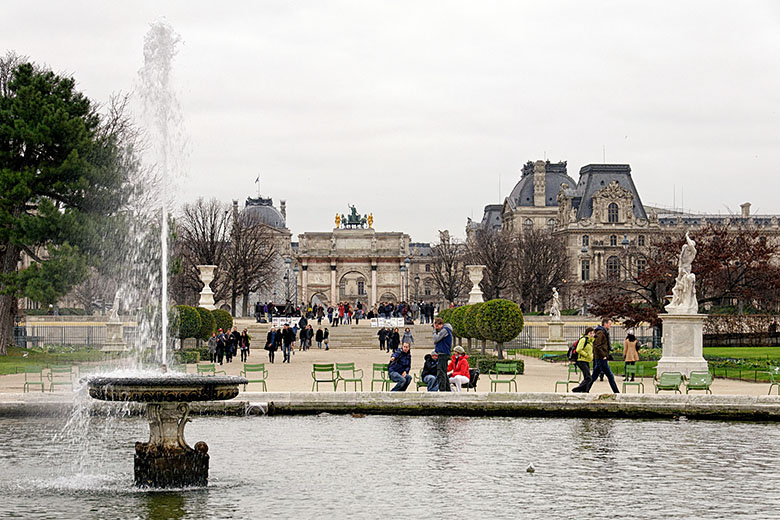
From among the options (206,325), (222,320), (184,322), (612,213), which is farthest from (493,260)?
(184,322)

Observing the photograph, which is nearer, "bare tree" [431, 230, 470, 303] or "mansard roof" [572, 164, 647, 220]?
"bare tree" [431, 230, 470, 303]

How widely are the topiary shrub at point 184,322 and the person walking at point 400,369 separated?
1727 centimetres

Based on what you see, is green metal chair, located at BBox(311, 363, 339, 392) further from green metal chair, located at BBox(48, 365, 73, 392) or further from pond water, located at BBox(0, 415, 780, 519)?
green metal chair, located at BBox(48, 365, 73, 392)

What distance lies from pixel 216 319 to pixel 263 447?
103 feet

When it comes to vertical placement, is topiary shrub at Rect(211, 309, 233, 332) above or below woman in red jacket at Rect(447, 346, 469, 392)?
above

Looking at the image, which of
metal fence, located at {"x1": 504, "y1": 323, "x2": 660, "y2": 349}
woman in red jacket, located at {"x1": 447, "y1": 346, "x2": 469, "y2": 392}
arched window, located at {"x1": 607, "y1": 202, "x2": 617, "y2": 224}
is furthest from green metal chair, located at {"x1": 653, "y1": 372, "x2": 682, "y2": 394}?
arched window, located at {"x1": 607, "y1": 202, "x2": 617, "y2": 224}

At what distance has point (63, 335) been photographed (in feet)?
168

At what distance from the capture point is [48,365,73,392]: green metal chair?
24891 mm

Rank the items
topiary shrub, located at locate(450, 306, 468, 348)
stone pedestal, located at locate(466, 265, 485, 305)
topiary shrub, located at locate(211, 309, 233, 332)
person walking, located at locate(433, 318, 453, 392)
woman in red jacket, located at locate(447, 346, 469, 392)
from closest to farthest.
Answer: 1. person walking, located at locate(433, 318, 453, 392)
2. woman in red jacket, located at locate(447, 346, 469, 392)
3. topiary shrub, located at locate(450, 306, 468, 348)
4. topiary shrub, located at locate(211, 309, 233, 332)
5. stone pedestal, located at locate(466, 265, 485, 305)

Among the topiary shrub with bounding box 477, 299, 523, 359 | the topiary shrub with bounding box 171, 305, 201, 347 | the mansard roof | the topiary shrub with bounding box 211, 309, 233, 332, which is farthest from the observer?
the mansard roof

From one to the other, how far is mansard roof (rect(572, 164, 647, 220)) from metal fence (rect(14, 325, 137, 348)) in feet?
228

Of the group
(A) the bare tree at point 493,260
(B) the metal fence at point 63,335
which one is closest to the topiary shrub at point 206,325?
(B) the metal fence at point 63,335

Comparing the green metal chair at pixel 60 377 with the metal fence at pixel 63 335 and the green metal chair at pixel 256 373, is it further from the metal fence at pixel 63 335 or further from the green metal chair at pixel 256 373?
the metal fence at pixel 63 335

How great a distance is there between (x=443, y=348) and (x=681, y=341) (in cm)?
763
